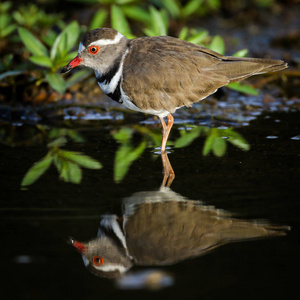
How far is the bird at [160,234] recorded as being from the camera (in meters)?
3.60

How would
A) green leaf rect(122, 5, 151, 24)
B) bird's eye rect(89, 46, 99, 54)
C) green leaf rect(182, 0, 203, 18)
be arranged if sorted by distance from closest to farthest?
1. bird's eye rect(89, 46, 99, 54)
2. green leaf rect(122, 5, 151, 24)
3. green leaf rect(182, 0, 203, 18)

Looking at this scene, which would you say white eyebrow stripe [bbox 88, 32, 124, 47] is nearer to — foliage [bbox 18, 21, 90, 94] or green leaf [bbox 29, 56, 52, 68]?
foliage [bbox 18, 21, 90, 94]

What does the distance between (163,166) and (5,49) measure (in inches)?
A: 194

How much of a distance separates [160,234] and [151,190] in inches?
34.3

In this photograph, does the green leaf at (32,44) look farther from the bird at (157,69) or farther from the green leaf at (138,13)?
the green leaf at (138,13)

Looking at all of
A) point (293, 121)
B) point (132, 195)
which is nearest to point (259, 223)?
point (132, 195)

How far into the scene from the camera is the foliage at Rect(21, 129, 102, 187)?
510 cm

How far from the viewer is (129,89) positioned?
5.71 meters

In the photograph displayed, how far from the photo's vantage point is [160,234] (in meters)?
3.89

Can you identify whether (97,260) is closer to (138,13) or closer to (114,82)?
(114,82)

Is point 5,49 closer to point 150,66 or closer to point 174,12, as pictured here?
point 174,12

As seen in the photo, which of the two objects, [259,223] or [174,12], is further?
[174,12]

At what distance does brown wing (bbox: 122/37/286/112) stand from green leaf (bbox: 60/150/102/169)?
78 centimetres

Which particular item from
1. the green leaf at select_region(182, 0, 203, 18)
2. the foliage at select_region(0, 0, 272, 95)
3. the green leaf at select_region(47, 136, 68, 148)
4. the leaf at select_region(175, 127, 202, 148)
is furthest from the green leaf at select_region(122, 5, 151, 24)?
the green leaf at select_region(47, 136, 68, 148)
